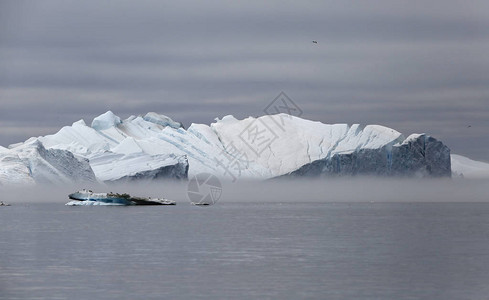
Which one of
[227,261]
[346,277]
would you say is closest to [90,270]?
[227,261]

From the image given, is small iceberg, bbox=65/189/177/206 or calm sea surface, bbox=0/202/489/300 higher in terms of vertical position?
small iceberg, bbox=65/189/177/206

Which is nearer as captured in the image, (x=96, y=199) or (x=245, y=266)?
(x=245, y=266)

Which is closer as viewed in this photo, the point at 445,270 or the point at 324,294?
the point at 324,294

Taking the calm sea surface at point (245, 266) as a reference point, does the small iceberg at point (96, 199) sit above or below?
above

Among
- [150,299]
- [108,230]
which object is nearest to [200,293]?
[150,299]

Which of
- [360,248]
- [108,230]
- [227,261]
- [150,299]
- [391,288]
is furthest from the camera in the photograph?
[108,230]

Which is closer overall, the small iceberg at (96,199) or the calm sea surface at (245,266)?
the calm sea surface at (245,266)

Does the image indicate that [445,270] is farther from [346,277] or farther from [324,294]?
[324,294]

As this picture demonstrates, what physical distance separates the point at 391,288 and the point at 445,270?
7753mm

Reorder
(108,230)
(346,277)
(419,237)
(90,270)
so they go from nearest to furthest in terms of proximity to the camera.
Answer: (346,277), (90,270), (419,237), (108,230)

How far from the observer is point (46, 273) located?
43.1 m

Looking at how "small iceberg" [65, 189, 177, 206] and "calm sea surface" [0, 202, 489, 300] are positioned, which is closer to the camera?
"calm sea surface" [0, 202, 489, 300]

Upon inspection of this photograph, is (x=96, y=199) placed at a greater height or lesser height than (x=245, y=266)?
greater

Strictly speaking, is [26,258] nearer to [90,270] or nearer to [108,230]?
[90,270]
